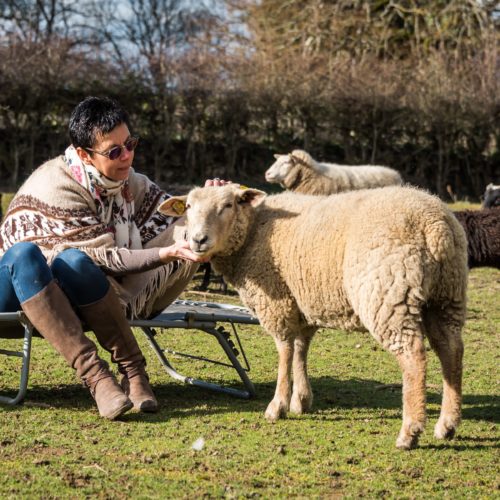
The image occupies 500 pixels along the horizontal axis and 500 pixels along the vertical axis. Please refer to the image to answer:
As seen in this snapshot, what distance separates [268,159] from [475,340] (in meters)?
14.5

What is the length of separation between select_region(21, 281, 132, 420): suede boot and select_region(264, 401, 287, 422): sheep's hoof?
2.29 feet

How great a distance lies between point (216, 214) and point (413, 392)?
1.35 metres

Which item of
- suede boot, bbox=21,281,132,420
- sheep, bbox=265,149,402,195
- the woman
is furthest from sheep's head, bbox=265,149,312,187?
suede boot, bbox=21,281,132,420

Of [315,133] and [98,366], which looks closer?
[98,366]

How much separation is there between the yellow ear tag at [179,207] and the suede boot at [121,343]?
592mm

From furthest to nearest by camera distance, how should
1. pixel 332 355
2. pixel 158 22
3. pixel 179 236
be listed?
pixel 158 22 → pixel 332 355 → pixel 179 236

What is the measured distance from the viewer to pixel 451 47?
1053 inches

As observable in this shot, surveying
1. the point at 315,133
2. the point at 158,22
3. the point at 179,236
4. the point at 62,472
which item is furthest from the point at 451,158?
the point at 62,472

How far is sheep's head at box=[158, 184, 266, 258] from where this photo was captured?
4.36m

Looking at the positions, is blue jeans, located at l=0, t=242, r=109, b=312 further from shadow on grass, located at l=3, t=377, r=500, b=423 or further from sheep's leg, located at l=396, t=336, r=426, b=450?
sheep's leg, located at l=396, t=336, r=426, b=450

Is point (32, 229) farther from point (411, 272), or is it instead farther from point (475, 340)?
point (475, 340)

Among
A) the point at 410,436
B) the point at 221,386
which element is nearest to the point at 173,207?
the point at 221,386

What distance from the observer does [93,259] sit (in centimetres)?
450

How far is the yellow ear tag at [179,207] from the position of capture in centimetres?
469
